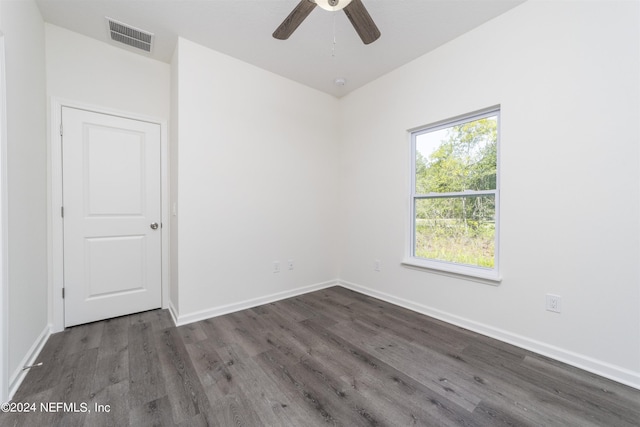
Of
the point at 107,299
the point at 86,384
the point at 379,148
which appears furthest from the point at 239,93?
the point at 86,384

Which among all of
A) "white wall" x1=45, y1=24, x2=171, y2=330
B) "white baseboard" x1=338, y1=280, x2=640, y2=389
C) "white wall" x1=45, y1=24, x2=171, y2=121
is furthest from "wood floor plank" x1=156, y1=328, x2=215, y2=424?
"white wall" x1=45, y1=24, x2=171, y2=121

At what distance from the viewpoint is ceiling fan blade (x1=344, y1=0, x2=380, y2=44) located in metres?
1.60

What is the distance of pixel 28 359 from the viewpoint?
1794 mm

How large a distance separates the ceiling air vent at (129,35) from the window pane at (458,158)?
292 centimetres

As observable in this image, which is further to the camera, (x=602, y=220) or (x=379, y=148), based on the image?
(x=379, y=148)

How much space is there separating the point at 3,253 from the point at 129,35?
212 cm

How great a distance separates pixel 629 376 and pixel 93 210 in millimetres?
4352

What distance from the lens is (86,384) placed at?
5.31ft

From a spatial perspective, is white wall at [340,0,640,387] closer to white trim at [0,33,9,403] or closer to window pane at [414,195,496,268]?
window pane at [414,195,496,268]

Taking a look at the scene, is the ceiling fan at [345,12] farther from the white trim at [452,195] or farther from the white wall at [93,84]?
the white wall at [93,84]

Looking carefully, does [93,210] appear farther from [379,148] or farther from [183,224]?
[379,148]

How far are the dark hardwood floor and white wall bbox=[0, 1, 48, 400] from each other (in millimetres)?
297

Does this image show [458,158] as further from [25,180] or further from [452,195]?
[25,180]

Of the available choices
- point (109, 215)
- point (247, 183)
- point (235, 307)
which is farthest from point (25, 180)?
point (235, 307)
